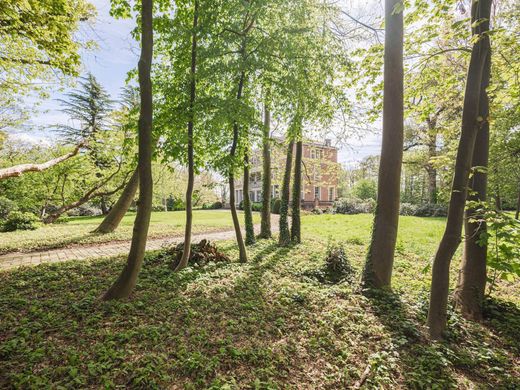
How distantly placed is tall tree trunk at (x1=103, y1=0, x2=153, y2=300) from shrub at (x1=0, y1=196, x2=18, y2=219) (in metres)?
16.1

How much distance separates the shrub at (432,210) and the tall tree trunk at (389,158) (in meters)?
19.3

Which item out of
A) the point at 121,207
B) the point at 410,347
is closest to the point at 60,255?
the point at 121,207

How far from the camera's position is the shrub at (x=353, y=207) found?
24.2 m

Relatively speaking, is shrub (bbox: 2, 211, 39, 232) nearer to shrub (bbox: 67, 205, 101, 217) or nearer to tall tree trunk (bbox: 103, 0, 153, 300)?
tall tree trunk (bbox: 103, 0, 153, 300)

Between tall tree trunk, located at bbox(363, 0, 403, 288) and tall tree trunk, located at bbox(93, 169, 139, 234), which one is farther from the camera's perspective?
tall tree trunk, located at bbox(93, 169, 139, 234)

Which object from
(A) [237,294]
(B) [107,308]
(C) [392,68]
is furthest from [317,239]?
(B) [107,308]

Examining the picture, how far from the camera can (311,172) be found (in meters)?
14.5

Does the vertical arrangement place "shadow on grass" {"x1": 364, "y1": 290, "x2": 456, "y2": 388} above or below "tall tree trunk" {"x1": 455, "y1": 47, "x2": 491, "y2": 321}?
below

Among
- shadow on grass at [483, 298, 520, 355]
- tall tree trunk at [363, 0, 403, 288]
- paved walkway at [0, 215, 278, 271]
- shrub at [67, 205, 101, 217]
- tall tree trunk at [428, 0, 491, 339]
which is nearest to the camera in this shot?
tall tree trunk at [428, 0, 491, 339]

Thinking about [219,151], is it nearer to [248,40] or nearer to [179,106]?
[179,106]

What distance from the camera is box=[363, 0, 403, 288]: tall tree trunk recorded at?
4730mm

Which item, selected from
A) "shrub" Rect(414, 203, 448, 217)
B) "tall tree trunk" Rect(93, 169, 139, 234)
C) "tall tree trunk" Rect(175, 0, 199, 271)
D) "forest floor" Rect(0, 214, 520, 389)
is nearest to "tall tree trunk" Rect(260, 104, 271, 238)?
"tall tree trunk" Rect(175, 0, 199, 271)

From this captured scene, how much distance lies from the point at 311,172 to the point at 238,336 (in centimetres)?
1185

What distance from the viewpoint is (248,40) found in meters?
5.46
